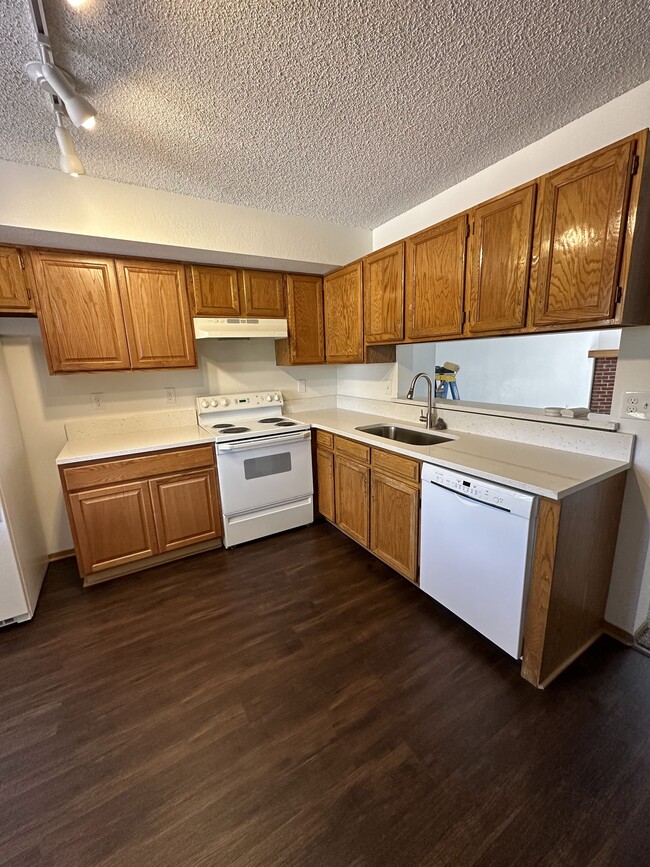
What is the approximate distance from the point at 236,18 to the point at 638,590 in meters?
2.84

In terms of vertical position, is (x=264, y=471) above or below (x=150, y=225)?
below

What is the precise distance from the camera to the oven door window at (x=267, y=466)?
270cm

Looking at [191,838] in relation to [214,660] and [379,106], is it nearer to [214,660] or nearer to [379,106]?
[214,660]

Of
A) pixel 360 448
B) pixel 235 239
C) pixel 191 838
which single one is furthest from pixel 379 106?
pixel 191 838

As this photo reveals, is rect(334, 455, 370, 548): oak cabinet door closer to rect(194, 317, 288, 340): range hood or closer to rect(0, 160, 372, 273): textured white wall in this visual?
rect(194, 317, 288, 340): range hood

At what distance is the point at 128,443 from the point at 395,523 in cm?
193

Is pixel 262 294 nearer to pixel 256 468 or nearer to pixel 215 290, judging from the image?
pixel 215 290

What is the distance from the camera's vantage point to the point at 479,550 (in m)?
1.68

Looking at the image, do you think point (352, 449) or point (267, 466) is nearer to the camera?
point (352, 449)

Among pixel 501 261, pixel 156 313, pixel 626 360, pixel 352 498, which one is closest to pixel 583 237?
pixel 501 261

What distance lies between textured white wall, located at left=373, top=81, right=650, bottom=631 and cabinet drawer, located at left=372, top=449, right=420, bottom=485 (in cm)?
99

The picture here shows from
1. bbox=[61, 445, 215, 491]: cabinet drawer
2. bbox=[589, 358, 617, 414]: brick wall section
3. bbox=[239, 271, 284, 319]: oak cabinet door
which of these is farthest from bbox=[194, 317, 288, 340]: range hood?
bbox=[589, 358, 617, 414]: brick wall section

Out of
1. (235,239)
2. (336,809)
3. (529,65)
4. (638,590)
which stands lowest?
(336,809)

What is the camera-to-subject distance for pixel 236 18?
110 centimetres
